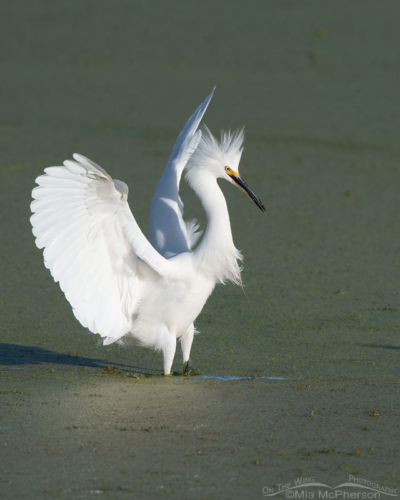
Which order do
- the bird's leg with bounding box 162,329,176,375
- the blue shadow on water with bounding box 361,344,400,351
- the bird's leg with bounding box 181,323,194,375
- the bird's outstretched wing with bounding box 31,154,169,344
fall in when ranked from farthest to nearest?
the blue shadow on water with bounding box 361,344,400,351 < the bird's leg with bounding box 181,323,194,375 < the bird's leg with bounding box 162,329,176,375 < the bird's outstretched wing with bounding box 31,154,169,344

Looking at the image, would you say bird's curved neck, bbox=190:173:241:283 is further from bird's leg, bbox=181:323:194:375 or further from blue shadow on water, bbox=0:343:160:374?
blue shadow on water, bbox=0:343:160:374

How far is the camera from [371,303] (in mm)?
5770

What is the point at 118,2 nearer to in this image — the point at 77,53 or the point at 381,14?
the point at 77,53

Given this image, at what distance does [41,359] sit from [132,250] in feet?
2.60

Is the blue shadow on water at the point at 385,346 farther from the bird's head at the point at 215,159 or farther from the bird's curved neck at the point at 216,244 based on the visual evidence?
the bird's head at the point at 215,159

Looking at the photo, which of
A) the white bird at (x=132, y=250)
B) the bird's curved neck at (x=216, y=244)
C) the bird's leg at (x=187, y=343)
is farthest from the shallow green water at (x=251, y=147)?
the bird's curved neck at (x=216, y=244)

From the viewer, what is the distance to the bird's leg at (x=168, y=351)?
179 inches

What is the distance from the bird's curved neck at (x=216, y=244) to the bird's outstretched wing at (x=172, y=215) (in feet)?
1.11

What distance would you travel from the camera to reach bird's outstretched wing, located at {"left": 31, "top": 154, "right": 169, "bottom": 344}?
4133 mm

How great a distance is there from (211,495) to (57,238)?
1.47 m

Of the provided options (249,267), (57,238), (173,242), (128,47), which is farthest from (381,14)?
(57,238)

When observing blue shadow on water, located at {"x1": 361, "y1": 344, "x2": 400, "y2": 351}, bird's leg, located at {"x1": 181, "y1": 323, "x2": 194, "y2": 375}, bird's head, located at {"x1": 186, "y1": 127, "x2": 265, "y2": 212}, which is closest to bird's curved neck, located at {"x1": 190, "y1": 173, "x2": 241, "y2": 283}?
bird's head, located at {"x1": 186, "y1": 127, "x2": 265, "y2": 212}

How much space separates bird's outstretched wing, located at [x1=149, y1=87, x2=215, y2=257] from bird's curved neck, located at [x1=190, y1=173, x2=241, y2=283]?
339 mm

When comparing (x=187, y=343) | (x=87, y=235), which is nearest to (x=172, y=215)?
(x=187, y=343)
